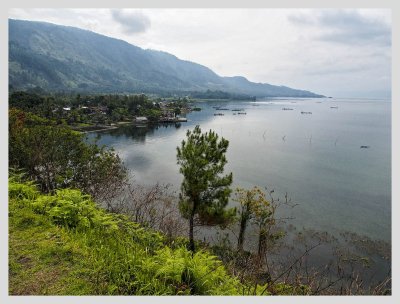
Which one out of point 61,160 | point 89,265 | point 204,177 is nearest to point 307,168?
point 204,177

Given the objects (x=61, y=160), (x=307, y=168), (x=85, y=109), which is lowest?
(x=307, y=168)

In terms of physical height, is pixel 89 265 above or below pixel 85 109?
below

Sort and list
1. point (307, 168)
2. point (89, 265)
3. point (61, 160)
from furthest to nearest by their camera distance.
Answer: point (307, 168)
point (61, 160)
point (89, 265)

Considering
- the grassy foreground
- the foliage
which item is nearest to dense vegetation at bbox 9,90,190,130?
the foliage

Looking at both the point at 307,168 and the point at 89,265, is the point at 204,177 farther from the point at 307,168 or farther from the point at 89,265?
the point at 307,168

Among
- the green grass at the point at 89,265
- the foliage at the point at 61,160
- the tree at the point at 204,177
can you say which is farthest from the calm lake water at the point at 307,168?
the green grass at the point at 89,265

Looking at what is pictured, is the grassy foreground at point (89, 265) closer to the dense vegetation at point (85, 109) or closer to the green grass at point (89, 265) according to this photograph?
the green grass at point (89, 265)

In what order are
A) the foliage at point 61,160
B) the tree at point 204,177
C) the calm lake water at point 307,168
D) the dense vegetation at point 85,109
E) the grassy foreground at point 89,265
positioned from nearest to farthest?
the grassy foreground at point 89,265
the tree at point 204,177
the foliage at point 61,160
the calm lake water at point 307,168
the dense vegetation at point 85,109
